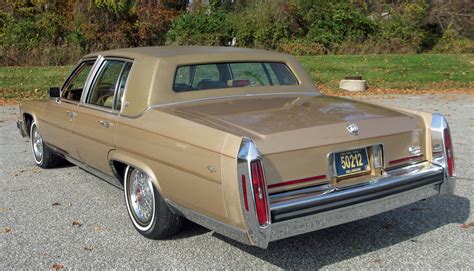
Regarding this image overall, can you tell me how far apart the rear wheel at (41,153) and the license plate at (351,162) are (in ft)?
12.9

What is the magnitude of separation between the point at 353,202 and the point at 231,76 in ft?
6.29

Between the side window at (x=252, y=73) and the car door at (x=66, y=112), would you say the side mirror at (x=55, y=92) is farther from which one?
the side window at (x=252, y=73)

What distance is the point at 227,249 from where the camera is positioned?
13.7ft

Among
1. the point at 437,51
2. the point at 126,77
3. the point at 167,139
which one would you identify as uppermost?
the point at 126,77

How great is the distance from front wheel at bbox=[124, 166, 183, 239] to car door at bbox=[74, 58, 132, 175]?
1.11 ft

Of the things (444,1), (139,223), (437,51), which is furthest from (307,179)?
(444,1)

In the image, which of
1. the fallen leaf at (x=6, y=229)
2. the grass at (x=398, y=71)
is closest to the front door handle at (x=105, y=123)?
the fallen leaf at (x=6, y=229)

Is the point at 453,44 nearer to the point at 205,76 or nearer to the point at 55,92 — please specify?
the point at 55,92

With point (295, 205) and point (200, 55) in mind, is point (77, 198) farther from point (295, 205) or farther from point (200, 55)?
point (295, 205)

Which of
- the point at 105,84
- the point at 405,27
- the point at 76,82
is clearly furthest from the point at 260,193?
the point at 405,27

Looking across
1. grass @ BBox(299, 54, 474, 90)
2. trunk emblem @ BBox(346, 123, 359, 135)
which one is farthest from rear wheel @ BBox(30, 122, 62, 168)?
grass @ BBox(299, 54, 474, 90)

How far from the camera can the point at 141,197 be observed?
14.7 ft

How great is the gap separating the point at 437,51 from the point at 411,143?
27147mm

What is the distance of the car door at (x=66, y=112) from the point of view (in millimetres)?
5547
